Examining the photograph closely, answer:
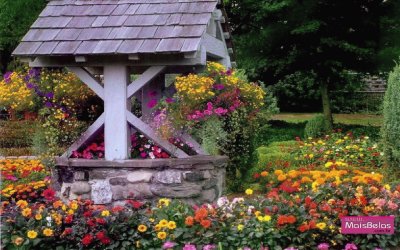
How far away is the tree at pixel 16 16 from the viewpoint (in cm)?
1609

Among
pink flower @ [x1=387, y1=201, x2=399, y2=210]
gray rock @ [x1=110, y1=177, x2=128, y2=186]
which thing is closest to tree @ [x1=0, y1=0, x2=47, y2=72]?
gray rock @ [x1=110, y1=177, x2=128, y2=186]

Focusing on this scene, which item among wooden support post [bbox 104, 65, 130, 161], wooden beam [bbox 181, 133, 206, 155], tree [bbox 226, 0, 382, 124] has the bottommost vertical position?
wooden beam [bbox 181, 133, 206, 155]

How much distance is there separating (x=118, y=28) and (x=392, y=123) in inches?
166

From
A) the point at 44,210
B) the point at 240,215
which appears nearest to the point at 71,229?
→ the point at 44,210

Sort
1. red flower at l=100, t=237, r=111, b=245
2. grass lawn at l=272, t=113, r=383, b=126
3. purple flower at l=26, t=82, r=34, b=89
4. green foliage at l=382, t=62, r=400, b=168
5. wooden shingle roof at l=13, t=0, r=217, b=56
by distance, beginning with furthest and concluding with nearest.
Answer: grass lawn at l=272, t=113, r=383, b=126
green foliage at l=382, t=62, r=400, b=168
purple flower at l=26, t=82, r=34, b=89
wooden shingle roof at l=13, t=0, r=217, b=56
red flower at l=100, t=237, r=111, b=245

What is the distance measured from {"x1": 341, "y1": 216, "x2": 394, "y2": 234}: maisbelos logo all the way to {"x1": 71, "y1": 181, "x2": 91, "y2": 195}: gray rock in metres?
2.87

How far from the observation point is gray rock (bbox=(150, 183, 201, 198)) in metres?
5.89

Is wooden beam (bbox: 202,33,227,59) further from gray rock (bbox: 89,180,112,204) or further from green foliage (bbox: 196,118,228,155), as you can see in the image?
gray rock (bbox: 89,180,112,204)

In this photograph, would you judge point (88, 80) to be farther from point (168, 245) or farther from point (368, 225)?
point (368, 225)

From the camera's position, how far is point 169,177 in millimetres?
5906

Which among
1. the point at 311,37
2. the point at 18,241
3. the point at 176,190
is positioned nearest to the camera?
the point at 18,241

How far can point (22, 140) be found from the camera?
13328 mm

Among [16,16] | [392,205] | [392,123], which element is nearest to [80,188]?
[392,205]

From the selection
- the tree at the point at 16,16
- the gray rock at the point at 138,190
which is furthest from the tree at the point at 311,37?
the gray rock at the point at 138,190
